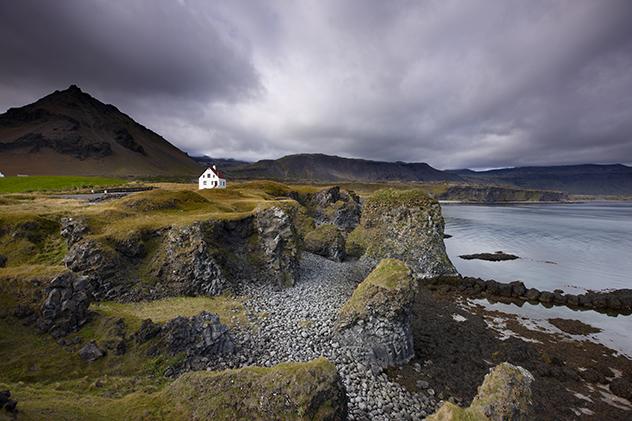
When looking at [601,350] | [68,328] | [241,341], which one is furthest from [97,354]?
[601,350]

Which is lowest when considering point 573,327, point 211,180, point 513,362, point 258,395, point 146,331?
point 573,327

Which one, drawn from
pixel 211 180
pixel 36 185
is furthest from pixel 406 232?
pixel 36 185

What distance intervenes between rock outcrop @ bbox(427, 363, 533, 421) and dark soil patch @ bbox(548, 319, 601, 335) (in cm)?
2413

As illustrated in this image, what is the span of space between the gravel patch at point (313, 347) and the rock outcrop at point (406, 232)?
1601cm

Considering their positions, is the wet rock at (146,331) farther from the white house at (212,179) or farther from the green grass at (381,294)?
the white house at (212,179)

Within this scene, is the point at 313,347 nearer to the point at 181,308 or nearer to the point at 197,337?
the point at 197,337

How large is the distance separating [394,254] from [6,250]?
4362 cm

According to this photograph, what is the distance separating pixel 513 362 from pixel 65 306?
1185 inches

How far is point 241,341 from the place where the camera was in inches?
795

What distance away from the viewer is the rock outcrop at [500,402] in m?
10.3

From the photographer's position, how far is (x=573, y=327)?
3030cm

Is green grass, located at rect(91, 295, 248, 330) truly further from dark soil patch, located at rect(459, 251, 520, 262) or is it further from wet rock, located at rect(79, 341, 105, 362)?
dark soil patch, located at rect(459, 251, 520, 262)

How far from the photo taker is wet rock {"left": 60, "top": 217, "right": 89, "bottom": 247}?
90.4 ft

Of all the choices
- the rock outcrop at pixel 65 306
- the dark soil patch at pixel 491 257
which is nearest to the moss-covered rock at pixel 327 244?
the dark soil patch at pixel 491 257
